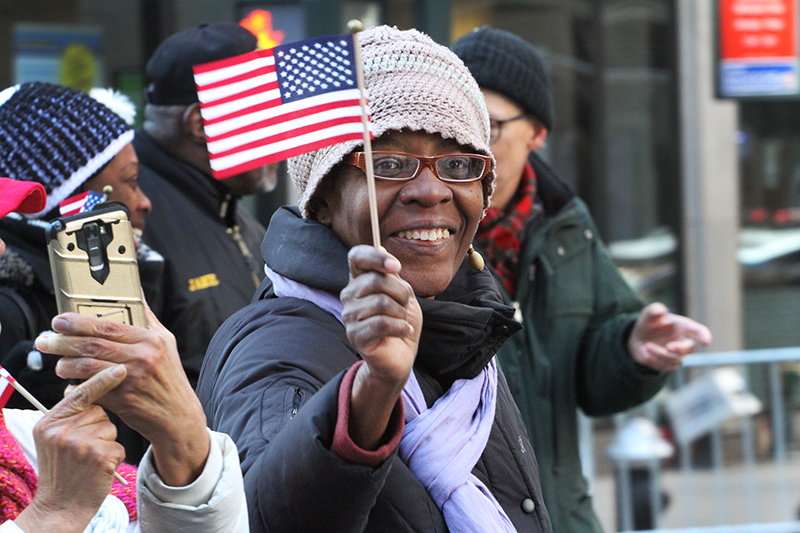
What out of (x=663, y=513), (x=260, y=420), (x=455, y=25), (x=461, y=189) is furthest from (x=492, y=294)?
(x=455, y=25)

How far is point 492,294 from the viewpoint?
87.0 inches

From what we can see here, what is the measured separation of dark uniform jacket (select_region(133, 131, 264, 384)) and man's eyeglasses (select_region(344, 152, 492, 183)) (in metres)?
1.62

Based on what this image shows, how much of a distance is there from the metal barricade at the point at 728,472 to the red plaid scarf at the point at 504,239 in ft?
8.22

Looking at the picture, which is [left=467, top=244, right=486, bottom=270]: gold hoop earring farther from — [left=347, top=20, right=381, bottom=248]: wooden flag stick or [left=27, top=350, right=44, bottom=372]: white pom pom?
[left=27, top=350, right=44, bottom=372]: white pom pom

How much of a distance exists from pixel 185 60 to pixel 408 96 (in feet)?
7.17

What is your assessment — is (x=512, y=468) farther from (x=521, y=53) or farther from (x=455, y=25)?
(x=455, y=25)

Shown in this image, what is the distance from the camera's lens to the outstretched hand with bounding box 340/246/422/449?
4.83 feet

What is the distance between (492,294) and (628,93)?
671 cm

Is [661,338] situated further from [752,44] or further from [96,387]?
[752,44]

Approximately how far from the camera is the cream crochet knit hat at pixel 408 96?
194 centimetres

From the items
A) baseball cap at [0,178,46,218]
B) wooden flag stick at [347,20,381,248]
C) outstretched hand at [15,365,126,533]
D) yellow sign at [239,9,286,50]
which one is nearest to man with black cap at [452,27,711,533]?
wooden flag stick at [347,20,381,248]

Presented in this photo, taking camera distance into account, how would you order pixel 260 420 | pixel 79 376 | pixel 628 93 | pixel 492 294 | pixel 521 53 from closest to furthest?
Answer: pixel 79 376
pixel 260 420
pixel 492 294
pixel 521 53
pixel 628 93

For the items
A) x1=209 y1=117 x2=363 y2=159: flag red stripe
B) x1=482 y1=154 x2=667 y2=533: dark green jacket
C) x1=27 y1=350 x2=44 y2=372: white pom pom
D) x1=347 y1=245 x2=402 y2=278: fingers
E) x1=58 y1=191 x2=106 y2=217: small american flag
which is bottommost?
x1=482 y1=154 x2=667 y2=533: dark green jacket

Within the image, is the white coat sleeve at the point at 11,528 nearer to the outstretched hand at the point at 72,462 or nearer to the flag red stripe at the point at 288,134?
the outstretched hand at the point at 72,462
